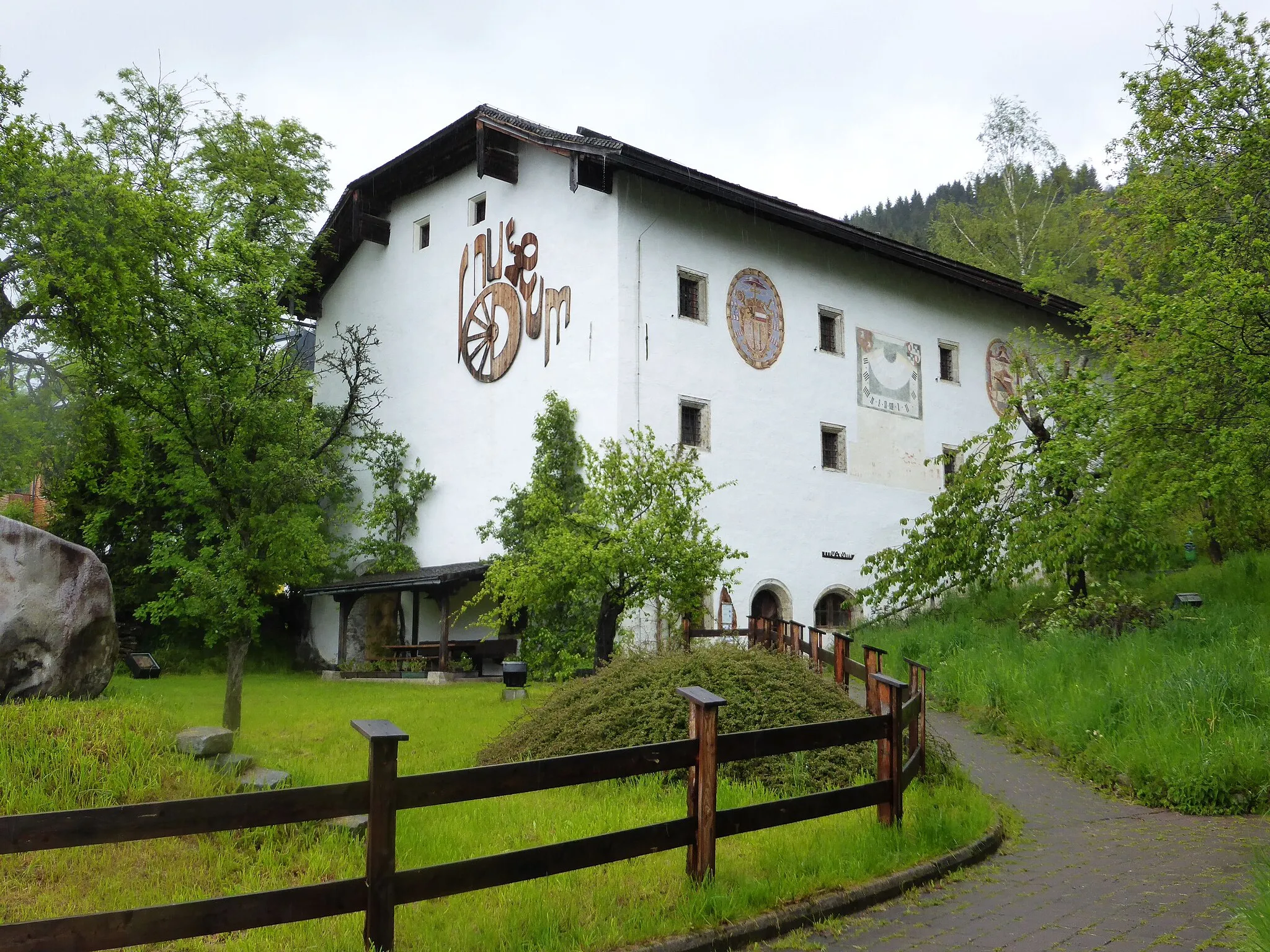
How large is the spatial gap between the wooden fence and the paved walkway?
0.76 m

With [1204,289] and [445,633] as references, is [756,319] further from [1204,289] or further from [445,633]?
[1204,289]

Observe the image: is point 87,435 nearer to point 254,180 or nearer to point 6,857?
point 254,180

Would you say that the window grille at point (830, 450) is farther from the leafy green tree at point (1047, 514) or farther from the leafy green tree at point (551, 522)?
the leafy green tree at point (551, 522)

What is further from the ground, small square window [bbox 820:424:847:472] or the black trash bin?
small square window [bbox 820:424:847:472]

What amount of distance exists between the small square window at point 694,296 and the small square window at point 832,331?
155 inches

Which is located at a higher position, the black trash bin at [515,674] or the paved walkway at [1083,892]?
the black trash bin at [515,674]

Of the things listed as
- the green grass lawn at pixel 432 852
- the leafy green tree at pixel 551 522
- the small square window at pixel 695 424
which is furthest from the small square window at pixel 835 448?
the green grass lawn at pixel 432 852

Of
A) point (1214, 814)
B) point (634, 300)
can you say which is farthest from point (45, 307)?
point (1214, 814)

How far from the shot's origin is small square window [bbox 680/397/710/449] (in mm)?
21922

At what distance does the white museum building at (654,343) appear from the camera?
2150 cm

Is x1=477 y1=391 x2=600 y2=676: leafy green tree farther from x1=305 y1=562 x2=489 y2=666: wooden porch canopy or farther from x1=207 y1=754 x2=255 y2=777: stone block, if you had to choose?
x1=207 y1=754 x2=255 y2=777: stone block

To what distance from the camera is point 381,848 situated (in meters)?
4.50

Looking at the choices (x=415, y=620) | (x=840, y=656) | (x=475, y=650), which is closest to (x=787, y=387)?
(x=475, y=650)

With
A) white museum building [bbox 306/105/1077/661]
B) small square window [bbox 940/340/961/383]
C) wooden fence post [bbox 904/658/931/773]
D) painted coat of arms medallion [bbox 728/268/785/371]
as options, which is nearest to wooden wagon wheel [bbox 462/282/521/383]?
white museum building [bbox 306/105/1077/661]
